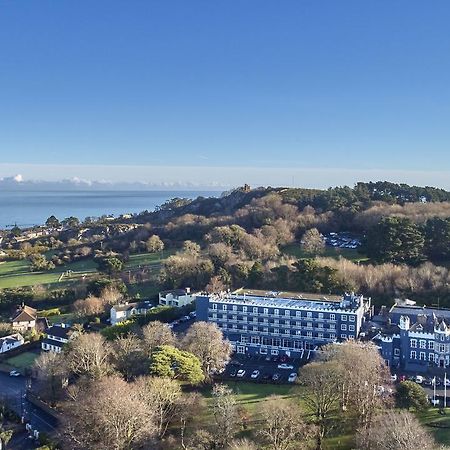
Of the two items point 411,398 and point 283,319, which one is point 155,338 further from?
point 411,398

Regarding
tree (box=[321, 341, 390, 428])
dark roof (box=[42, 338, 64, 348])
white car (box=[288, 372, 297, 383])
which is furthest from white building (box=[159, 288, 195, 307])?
tree (box=[321, 341, 390, 428])

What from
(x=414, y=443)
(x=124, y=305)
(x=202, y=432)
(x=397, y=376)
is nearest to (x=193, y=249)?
(x=124, y=305)

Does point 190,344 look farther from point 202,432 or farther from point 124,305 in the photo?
point 124,305

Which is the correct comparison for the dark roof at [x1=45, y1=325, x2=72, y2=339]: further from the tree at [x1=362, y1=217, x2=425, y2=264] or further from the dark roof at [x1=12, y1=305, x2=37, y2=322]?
the tree at [x1=362, y1=217, x2=425, y2=264]

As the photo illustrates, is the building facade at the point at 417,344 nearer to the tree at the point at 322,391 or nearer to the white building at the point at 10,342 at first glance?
the tree at the point at 322,391

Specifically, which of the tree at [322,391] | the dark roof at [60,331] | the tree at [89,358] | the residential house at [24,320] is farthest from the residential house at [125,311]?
the tree at [322,391]
